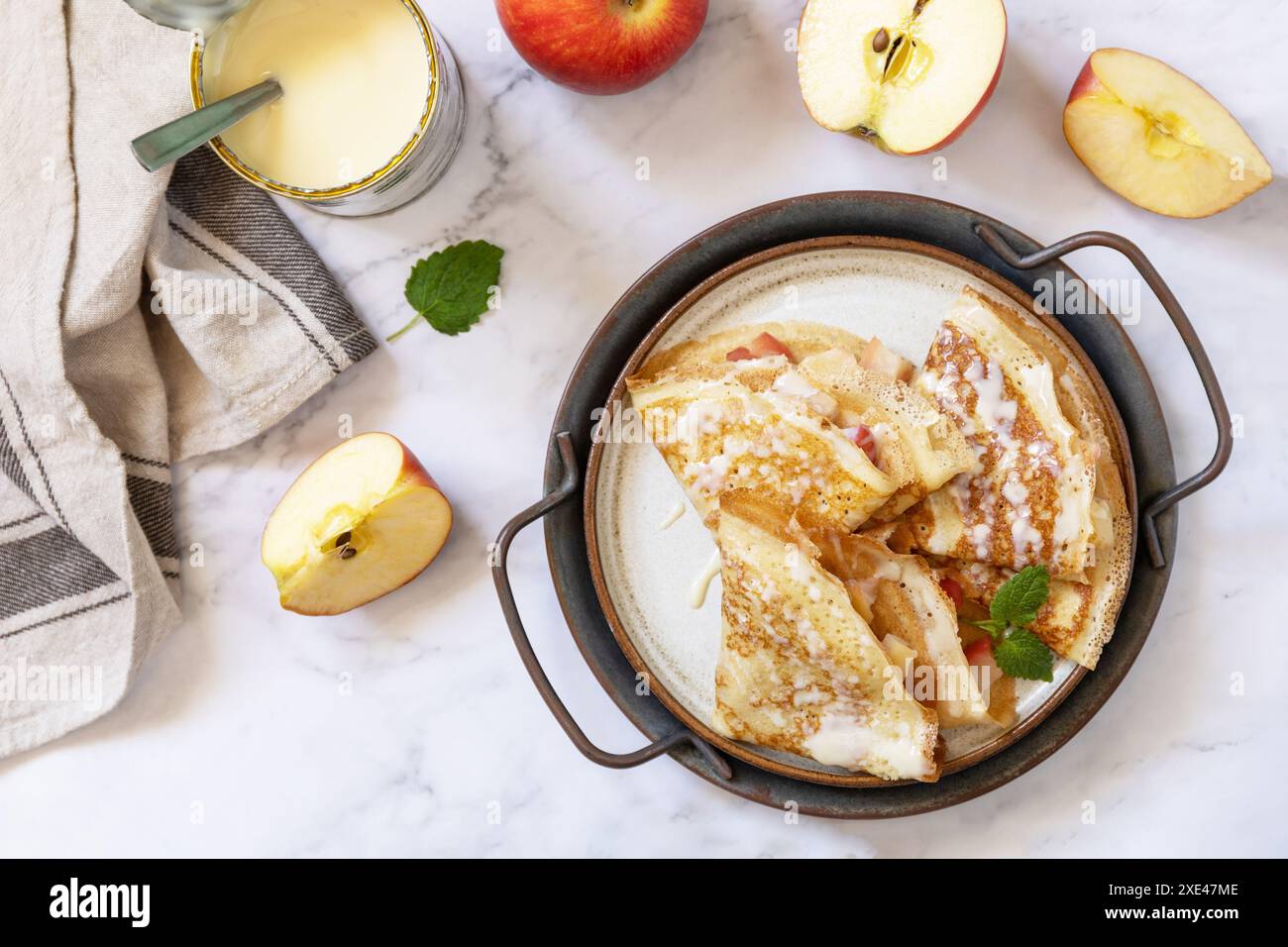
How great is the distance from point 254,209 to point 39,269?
415mm

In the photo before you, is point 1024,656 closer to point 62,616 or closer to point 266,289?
point 266,289

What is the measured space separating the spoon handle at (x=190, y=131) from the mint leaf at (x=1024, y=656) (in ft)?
5.36

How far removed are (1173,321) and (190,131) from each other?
68.2 inches

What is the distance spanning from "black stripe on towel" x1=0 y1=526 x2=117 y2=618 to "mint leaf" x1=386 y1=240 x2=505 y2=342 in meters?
0.85

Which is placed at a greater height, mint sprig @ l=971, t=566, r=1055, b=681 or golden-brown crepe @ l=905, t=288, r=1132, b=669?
golden-brown crepe @ l=905, t=288, r=1132, b=669

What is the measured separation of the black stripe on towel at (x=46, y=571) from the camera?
2.03 meters

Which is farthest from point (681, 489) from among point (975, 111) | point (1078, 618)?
point (975, 111)

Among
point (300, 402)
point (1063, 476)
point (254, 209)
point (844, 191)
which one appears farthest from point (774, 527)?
point (254, 209)

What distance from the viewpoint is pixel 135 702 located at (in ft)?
6.91

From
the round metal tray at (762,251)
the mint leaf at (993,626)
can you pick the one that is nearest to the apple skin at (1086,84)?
the round metal tray at (762,251)

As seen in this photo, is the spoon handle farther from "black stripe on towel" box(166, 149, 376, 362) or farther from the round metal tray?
the round metal tray

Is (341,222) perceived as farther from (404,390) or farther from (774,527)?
(774,527)

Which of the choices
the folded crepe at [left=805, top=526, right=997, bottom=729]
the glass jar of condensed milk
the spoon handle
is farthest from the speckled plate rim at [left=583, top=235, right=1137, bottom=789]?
the spoon handle

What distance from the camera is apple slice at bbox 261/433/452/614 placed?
186 centimetres
